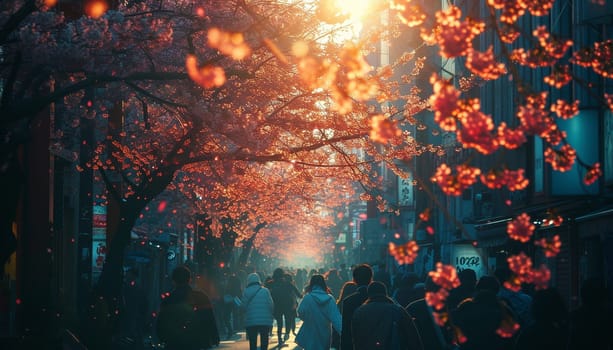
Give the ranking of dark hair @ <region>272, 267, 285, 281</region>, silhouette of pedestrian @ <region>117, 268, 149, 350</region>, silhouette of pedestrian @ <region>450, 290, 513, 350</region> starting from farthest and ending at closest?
1. dark hair @ <region>272, 267, 285, 281</region>
2. silhouette of pedestrian @ <region>117, 268, 149, 350</region>
3. silhouette of pedestrian @ <region>450, 290, 513, 350</region>

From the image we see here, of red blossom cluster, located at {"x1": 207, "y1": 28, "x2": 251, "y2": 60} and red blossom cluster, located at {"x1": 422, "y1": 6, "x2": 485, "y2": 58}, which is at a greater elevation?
red blossom cluster, located at {"x1": 207, "y1": 28, "x2": 251, "y2": 60}

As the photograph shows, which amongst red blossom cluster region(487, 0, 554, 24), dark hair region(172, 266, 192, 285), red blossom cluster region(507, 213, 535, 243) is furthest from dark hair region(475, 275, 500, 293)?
red blossom cluster region(487, 0, 554, 24)

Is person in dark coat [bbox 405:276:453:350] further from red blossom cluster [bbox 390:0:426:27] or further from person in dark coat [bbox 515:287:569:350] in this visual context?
red blossom cluster [bbox 390:0:426:27]

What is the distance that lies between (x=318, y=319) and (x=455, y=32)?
437 inches

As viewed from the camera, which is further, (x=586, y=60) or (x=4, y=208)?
(x=4, y=208)

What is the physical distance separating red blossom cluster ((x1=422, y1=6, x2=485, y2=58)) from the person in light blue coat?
35.2ft

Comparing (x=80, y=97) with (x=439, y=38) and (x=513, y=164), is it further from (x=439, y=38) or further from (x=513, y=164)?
(x=513, y=164)

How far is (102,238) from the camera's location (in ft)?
92.8

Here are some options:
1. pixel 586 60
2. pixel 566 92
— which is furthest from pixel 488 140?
pixel 566 92

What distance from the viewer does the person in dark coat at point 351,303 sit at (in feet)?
44.5

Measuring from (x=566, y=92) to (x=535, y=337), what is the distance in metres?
16.0

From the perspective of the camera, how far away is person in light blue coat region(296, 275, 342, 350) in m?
16.6

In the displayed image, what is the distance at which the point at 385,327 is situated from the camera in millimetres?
11477

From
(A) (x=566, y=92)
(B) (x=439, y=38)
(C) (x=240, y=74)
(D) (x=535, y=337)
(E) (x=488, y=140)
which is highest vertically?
(A) (x=566, y=92)
